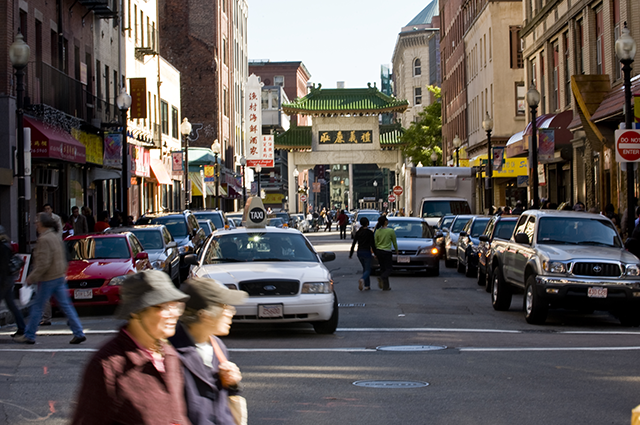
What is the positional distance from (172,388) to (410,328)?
34.6 ft

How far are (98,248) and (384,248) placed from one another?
22.2 feet

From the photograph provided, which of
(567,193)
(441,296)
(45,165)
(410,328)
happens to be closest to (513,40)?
(567,193)

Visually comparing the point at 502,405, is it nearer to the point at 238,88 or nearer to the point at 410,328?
the point at 410,328

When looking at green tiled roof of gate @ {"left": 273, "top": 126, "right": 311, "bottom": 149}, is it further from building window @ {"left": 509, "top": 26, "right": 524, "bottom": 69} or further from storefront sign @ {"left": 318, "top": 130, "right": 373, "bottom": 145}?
building window @ {"left": 509, "top": 26, "right": 524, "bottom": 69}

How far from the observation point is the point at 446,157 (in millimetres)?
76750

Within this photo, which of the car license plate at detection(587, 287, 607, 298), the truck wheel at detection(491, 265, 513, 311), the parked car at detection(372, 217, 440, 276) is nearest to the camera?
the car license plate at detection(587, 287, 607, 298)

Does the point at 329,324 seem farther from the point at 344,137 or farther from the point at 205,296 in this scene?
the point at 344,137

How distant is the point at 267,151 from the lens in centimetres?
8838

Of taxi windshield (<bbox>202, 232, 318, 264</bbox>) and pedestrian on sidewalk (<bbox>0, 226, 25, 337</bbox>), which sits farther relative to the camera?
taxi windshield (<bbox>202, 232, 318, 264</bbox>)

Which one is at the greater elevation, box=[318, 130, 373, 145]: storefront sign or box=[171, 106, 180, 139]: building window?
box=[318, 130, 373, 145]: storefront sign

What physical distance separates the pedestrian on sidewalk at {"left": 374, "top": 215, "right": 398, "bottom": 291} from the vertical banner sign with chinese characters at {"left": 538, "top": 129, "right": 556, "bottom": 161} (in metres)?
10.3

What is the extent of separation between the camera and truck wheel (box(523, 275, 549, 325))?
47.4 ft

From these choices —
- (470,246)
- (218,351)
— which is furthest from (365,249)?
(218,351)

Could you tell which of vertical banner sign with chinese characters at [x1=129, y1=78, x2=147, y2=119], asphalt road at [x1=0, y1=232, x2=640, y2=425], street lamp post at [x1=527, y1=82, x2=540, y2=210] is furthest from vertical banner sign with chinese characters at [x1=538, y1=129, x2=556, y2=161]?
vertical banner sign with chinese characters at [x1=129, y1=78, x2=147, y2=119]
